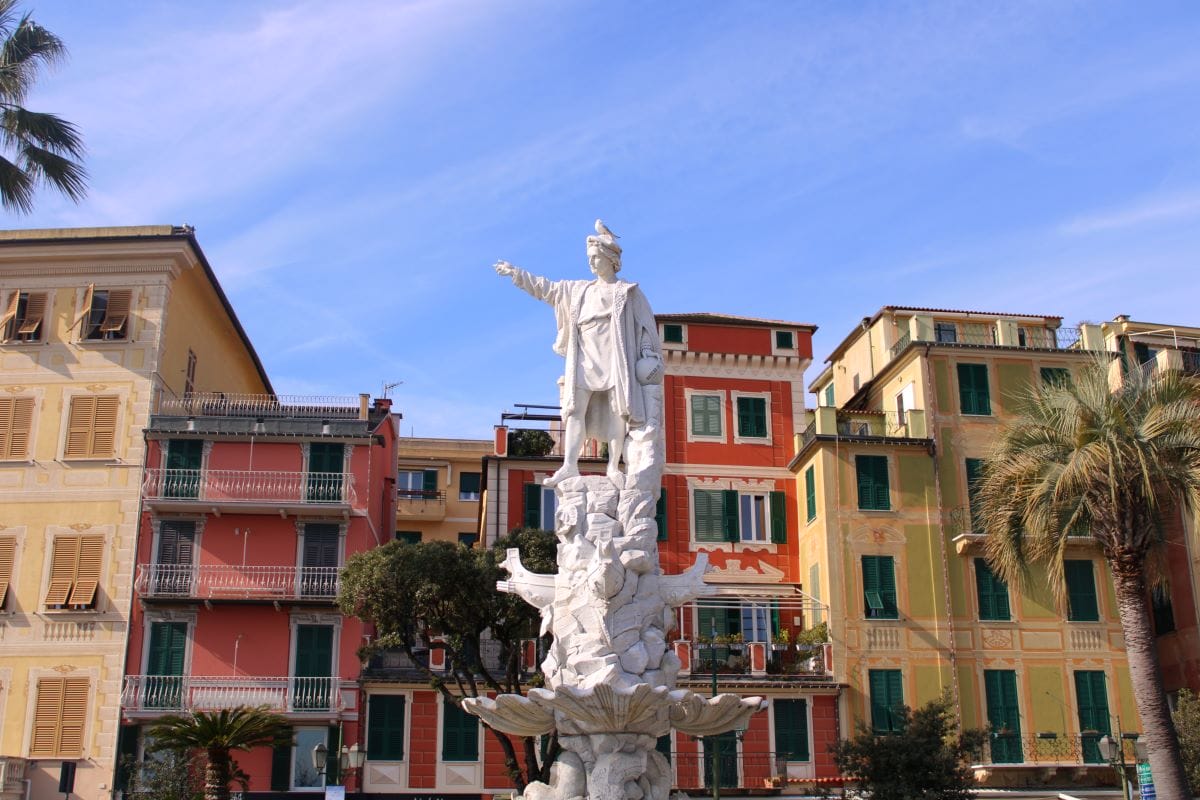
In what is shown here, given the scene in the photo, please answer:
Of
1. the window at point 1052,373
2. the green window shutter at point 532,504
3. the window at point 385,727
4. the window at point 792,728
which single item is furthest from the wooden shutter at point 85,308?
the window at point 1052,373

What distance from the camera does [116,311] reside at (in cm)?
3509

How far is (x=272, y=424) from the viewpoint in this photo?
35125 mm

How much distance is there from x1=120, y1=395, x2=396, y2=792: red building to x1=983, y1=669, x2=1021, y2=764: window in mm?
15293

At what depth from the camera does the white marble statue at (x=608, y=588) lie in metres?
13.7

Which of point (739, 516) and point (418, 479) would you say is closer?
point (739, 516)

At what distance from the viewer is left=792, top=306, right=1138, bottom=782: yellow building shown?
3428cm

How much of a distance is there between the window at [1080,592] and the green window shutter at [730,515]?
859cm

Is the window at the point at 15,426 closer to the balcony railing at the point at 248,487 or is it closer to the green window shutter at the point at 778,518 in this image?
the balcony railing at the point at 248,487

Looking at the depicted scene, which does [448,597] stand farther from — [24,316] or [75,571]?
[24,316]

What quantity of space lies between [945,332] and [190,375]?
21.2m

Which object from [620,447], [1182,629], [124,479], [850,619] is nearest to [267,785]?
[124,479]

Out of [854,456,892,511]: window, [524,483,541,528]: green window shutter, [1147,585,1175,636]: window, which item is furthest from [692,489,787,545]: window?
[1147,585,1175,636]: window

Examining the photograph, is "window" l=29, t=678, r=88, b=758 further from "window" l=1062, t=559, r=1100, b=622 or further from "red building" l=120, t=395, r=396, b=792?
"window" l=1062, t=559, r=1100, b=622

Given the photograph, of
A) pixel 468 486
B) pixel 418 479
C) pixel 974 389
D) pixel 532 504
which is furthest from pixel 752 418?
pixel 418 479
